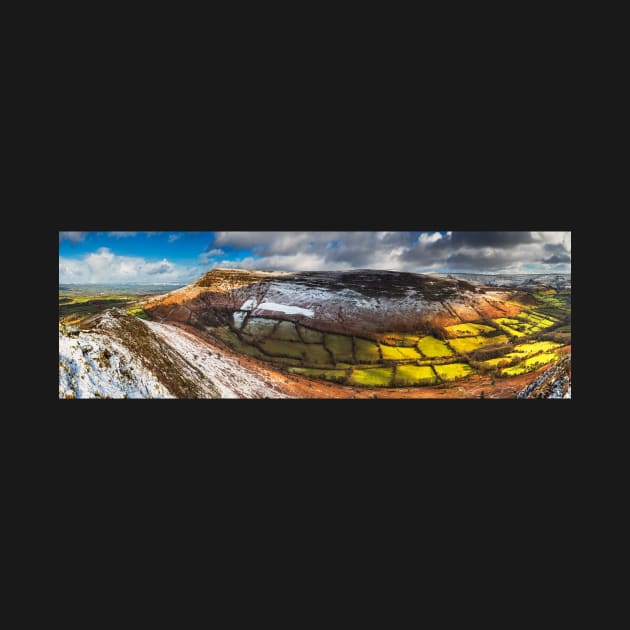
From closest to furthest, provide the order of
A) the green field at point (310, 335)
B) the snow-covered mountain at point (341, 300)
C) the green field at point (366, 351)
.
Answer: the green field at point (366, 351) → the green field at point (310, 335) → the snow-covered mountain at point (341, 300)

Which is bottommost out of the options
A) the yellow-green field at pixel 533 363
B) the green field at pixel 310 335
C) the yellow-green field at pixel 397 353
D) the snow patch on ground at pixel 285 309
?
the yellow-green field at pixel 533 363

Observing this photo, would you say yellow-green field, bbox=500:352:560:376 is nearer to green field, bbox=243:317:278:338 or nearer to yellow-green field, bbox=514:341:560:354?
yellow-green field, bbox=514:341:560:354

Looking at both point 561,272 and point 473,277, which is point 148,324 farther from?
point 561,272

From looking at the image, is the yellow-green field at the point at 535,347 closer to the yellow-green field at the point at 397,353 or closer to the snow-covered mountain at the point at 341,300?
the snow-covered mountain at the point at 341,300

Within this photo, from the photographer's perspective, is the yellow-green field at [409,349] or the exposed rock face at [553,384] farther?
the yellow-green field at [409,349]

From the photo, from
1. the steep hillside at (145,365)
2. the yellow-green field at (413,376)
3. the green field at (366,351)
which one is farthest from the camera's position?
the green field at (366,351)

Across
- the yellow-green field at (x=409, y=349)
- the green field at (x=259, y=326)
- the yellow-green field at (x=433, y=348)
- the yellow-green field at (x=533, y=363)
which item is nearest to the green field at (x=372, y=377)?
the yellow-green field at (x=409, y=349)

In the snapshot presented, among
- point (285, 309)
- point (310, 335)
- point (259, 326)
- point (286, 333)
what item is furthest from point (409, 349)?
point (259, 326)

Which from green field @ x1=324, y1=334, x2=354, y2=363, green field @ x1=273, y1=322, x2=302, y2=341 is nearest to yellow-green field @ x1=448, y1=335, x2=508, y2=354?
green field @ x1=324, y1=334, x2=354, y2=363

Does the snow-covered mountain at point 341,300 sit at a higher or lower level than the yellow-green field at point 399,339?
higher

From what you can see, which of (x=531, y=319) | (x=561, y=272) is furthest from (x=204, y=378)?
(x=561, y=272)

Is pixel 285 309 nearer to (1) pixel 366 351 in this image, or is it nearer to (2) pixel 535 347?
(1) pixel 366 351
